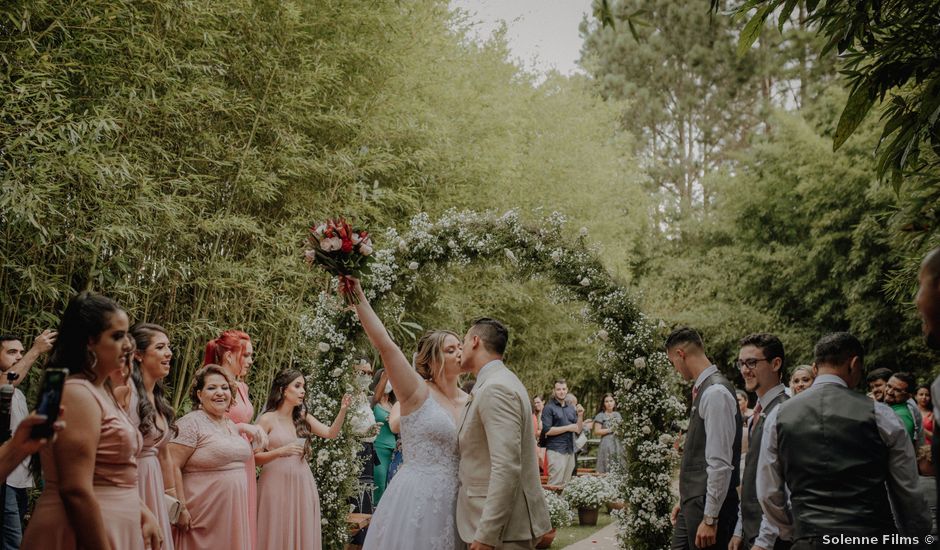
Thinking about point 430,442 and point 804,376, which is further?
point 804,376

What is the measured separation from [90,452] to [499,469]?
152 cm

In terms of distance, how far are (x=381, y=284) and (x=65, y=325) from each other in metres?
4.00

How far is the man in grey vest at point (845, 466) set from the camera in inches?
115

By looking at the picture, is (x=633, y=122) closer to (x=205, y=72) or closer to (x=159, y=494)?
(x=205, y=72)

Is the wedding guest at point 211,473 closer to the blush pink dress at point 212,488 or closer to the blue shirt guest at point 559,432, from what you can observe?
the blush pink dress at point 212,488

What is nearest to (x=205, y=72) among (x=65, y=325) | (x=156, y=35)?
(x=156, y=35)

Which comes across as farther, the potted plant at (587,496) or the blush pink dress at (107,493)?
the potted plant at (587,496)

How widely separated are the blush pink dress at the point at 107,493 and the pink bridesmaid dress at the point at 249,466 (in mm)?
2144

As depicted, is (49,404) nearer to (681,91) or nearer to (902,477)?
(902,477)

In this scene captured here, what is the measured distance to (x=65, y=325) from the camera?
255 centimetres

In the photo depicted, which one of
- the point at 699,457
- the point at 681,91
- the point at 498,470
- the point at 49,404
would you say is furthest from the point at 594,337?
the point at 681,91

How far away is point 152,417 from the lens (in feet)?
12.5

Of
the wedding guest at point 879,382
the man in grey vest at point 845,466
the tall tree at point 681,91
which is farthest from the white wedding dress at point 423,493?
the tall tree at point 681,91

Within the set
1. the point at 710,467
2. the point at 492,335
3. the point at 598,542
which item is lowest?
the point at 598,542
